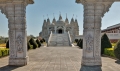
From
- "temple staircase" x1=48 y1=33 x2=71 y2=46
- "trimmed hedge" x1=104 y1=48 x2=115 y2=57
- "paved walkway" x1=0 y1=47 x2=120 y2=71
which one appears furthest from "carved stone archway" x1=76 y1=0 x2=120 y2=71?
"temple staircase" x1=48 y1=33 x2=71 y2=46

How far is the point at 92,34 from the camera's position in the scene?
11148mm

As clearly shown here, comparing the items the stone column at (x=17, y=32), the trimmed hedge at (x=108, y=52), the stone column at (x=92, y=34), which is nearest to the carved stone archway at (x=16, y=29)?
the stone column at (x=17, y=32)

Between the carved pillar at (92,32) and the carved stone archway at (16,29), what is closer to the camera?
the carved pillar at (92,32)

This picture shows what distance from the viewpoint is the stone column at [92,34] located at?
36.4ft

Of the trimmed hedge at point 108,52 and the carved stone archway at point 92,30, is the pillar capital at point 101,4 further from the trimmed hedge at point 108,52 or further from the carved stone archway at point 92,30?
the trimmed hedge at point 108,52

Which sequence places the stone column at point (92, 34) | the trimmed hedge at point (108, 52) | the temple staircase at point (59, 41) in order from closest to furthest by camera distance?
the stone column at point (92, 34), the trimmed hedge at point (108, 52), the temple staircase at point (59, 41)

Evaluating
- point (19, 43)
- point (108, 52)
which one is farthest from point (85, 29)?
point (108, 52)

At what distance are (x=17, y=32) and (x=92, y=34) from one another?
192 inches

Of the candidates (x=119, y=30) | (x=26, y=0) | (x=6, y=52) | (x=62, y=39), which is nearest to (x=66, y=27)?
(x=62, y=39)

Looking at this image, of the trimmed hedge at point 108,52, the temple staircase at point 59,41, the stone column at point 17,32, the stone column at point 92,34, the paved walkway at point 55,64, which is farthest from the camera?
the temple staircase at point 59,41

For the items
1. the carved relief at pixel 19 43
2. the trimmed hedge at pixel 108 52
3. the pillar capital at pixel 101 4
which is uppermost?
the pillar capital at pixel 101 4

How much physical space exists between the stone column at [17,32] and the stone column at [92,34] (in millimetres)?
4050

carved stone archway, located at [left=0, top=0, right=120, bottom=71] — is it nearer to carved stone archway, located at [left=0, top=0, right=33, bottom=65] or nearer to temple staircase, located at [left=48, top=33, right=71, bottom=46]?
carved stone archway, located at [left=0, top=0, right=33, bottom=65]

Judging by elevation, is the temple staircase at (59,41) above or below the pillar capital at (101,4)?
below
